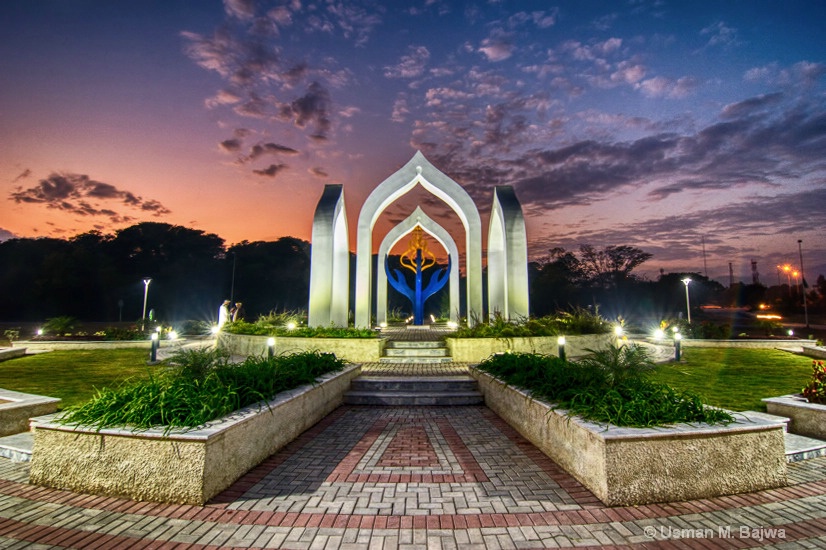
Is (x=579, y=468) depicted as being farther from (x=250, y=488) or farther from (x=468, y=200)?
(x=468, y=200)

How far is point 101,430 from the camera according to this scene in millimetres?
3438

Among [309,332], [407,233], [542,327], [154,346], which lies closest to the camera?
[542,327]

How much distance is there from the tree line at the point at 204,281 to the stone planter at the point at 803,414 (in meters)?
38.6

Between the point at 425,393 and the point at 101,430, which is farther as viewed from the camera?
the point at 425,393

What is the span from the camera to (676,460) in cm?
331

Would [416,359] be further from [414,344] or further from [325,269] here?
[325,269]

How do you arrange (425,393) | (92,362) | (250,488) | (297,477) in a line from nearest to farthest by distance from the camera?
(250,488) < (297,477) < (425,393) < (92,362)

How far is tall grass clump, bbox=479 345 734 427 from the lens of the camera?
371 cm

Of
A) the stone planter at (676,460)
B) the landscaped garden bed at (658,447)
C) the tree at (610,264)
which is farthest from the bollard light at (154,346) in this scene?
the tree at (610,264)

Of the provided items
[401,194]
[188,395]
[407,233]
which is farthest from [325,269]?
[188,395]

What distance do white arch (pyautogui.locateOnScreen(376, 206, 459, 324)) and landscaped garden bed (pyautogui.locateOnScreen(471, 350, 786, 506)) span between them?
14.9 m

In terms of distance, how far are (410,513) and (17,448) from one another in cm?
447

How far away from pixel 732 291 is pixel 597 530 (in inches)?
2811

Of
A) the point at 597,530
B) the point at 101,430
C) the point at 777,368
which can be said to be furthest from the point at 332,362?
the point at 777,368
